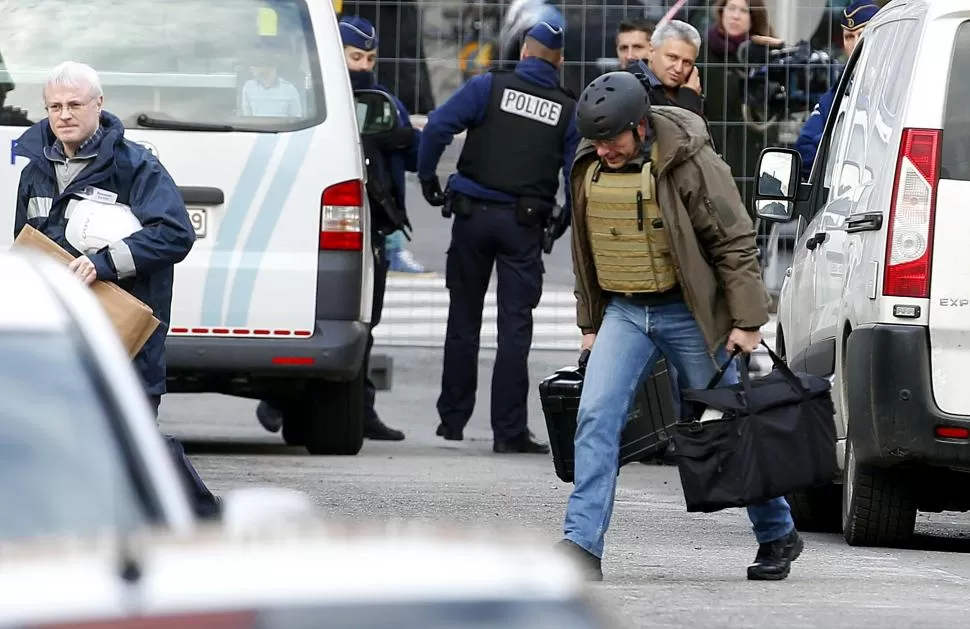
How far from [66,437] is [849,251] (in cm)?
503

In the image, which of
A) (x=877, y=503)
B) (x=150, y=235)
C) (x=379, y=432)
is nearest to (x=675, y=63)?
(x=379, y=432)

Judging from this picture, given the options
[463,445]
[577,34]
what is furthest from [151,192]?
[577,34]

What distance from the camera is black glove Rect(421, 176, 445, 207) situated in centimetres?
1226

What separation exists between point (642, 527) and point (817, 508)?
2.53 feet

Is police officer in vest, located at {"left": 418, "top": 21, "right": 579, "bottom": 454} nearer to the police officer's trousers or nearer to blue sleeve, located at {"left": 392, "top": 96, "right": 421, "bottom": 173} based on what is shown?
the police officer's trousers

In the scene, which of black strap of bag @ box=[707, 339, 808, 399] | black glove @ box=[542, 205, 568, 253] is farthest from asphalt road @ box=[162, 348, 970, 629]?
black glove @ box=[542, 205, 568, 253]

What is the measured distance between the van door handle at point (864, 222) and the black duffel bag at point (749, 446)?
87 centimetres

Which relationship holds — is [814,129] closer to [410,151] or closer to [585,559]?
[410,151]

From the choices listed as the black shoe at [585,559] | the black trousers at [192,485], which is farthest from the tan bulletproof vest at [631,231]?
the black trousers at [192,485]

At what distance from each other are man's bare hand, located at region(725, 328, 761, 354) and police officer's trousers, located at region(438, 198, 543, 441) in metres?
5.18

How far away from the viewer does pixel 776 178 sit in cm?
886

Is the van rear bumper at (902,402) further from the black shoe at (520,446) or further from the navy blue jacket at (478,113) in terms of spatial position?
the black shoe at (520,446)

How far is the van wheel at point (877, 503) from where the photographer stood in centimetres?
786

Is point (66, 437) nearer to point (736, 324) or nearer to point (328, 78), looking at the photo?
point (736, 324)
